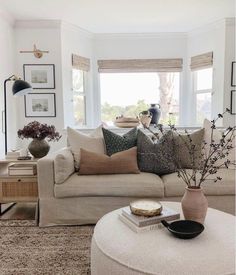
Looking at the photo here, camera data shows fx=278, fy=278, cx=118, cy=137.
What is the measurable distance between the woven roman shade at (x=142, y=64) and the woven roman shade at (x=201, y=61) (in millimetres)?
244

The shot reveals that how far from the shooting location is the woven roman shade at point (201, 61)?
4.68 meters

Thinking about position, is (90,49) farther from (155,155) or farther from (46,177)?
(46,177)

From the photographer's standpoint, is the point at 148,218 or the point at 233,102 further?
the point at 233,102

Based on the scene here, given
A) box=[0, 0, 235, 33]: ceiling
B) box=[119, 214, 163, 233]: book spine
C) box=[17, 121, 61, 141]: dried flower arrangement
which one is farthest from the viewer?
box=[0, 0, 235, 33]: ceiling

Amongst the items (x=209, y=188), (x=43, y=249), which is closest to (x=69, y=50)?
(x=209, y=188)

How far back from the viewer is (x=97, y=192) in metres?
2.54

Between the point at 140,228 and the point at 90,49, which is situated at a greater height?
the point at 90,49

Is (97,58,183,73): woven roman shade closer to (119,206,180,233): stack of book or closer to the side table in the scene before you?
the side table

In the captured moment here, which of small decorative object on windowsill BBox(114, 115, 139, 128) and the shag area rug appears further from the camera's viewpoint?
small decorative object on windowsill BBox(114, 115, 139, 128)

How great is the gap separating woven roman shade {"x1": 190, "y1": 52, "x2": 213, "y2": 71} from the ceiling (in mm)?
507

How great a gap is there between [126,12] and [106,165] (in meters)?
2.42

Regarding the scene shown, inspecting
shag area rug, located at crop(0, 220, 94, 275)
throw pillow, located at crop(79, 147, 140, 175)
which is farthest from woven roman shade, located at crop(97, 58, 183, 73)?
shag area rug, located at crop(0, 220, 94, 275)

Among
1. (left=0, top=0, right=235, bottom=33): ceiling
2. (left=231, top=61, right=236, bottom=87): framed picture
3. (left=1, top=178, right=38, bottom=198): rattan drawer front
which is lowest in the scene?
(left=1, top=178, right=38, bottom=198): rattan drawer front

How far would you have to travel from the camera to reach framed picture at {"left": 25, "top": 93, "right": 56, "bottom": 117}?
14.7 ft
